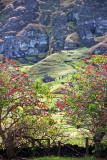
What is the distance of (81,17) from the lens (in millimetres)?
182625

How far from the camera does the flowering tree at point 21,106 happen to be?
12.0m

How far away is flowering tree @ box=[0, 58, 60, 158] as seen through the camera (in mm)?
11992

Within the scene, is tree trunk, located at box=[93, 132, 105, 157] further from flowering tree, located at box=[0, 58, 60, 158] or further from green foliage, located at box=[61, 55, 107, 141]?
flowering tree, located at box=[0, 58, 60, 158]

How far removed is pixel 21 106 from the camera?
41.2 ft

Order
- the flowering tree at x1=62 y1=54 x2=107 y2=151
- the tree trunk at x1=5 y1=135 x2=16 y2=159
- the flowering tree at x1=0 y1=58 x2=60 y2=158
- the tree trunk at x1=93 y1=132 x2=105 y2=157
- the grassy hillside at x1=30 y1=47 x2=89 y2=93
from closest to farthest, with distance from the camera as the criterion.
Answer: the flowering tree at x1=62 y1=54 x2=107 y2=151 < the flowering tree at x1=0 y1=58 x2=60 y2=158 < the tree trunk at x1=93 y1=132 x2=105 y2=157 < the tree trunk at x1=5 y1=135 x2=16 y2=159 < the grassy hillside at x1=30 y1=47 x2=89 y2=93

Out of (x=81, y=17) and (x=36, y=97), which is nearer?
(x=36, y=97)

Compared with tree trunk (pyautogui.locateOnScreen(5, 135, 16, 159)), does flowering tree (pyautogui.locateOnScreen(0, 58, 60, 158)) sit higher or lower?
higher

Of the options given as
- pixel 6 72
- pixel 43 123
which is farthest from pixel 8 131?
pixel 6 72

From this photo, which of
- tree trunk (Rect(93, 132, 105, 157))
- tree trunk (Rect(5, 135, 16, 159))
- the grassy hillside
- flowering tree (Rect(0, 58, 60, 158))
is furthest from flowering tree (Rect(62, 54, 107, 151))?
the grassy hillside

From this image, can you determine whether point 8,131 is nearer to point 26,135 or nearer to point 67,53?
point 26,135

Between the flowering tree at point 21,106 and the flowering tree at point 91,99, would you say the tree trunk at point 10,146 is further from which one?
the flowering tree at point 91,99

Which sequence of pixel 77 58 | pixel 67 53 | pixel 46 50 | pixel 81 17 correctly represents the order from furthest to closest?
1. pixel 46 50
2. pixel 81 17
3. pixel 67 53
4. pixel 77 58

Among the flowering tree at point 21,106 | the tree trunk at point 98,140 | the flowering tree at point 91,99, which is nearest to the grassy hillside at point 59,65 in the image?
the flowering tree at point 21,106

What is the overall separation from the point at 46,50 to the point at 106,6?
256 feet
